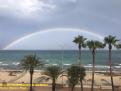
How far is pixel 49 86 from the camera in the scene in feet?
243

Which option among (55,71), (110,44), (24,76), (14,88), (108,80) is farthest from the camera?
(24,76)

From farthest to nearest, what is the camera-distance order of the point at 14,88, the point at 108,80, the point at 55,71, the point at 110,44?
the point at 108,80 → the point at 110,44 → the point at 14,88 → the point at 55,71

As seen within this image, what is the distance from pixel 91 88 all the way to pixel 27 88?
14022mm

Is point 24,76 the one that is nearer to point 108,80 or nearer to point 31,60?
point 108,80

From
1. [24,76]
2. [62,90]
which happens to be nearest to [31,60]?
[62,90]

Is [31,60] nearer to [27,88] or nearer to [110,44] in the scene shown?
[27,88]

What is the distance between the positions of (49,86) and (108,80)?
2912 centimetres

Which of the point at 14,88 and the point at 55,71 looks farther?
the point at 14,88

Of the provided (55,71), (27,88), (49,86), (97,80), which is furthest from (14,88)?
(97,80)

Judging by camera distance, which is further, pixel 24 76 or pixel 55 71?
pixel 24 76

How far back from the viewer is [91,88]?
73812 mm

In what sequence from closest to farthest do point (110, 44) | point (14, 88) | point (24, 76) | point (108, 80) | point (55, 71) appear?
point (55, 71) < point (14, 88) < point (110, 44) < point (108, 80) < point (24, 76)

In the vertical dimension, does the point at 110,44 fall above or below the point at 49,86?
above

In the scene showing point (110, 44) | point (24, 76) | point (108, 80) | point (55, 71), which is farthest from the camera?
point (24, 76)
